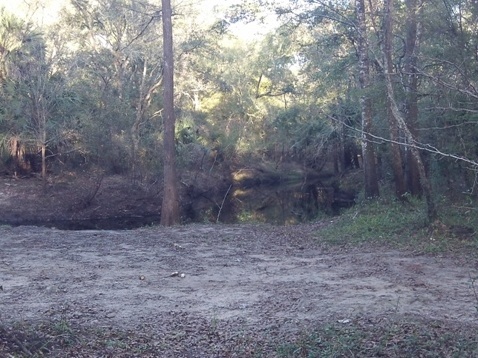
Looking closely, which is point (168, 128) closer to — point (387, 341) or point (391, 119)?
point (391, 119)

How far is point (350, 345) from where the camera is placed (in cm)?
670

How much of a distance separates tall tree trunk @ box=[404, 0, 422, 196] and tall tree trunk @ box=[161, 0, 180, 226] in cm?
736

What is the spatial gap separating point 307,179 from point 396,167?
22818 mm

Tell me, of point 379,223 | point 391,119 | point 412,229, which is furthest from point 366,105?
point 412,229

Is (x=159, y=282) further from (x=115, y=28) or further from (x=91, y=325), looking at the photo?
(x=115, y=28)

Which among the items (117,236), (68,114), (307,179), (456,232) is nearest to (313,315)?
(456,232)

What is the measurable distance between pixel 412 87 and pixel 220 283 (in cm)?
798

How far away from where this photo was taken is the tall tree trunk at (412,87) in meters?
15.9

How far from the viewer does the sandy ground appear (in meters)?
8.14

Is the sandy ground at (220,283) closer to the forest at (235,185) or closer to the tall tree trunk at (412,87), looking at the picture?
the forest at (235,185)

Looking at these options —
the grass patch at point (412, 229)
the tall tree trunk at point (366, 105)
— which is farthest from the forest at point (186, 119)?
the grass patch at point (412, 229)

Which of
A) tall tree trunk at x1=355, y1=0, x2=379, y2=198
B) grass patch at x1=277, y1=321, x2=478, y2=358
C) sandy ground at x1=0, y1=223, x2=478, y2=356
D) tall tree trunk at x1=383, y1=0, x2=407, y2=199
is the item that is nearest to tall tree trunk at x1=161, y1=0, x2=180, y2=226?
sandy ground at x1=0, y1=223, x2=478, y2=356

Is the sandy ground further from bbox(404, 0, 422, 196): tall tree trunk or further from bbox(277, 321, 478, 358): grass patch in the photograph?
bbox(404, 0, 422, 196): tall tree trunk

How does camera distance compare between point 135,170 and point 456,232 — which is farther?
point 135,170
